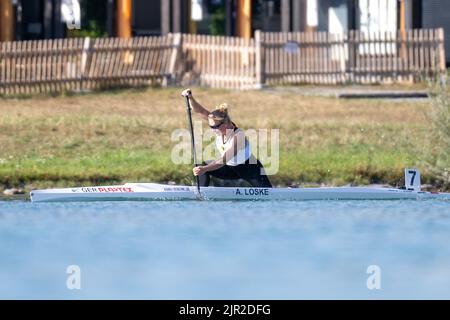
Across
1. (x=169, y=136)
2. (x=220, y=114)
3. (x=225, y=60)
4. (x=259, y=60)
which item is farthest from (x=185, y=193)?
(x=225, y=60)

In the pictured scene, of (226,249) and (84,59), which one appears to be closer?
(226,249)

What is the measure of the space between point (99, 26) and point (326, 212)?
21.2 meters

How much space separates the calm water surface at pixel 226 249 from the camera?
56.3 feet

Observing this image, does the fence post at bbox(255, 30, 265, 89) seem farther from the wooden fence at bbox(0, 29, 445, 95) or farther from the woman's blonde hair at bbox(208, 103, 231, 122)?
the woman's blonde hair at bbox(208, 103, 231, 122)

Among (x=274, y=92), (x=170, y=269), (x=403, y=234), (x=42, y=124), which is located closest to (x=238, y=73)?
(x=274, y=92)

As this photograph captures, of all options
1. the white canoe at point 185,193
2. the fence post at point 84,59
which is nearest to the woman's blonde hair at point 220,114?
the white canoe at point 185,193

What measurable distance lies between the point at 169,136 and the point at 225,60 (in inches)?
318

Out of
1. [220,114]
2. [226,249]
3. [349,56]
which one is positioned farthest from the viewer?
[349,56]

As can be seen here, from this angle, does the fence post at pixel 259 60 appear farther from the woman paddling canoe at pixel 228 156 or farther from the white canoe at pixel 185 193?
the white canoe at pixel 185 193

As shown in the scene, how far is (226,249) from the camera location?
64.2 feet

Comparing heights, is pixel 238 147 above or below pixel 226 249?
above

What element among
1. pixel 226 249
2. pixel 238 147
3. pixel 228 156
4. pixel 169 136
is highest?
pixel 238 147

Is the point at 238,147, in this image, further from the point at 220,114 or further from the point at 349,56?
the point at 349,56
